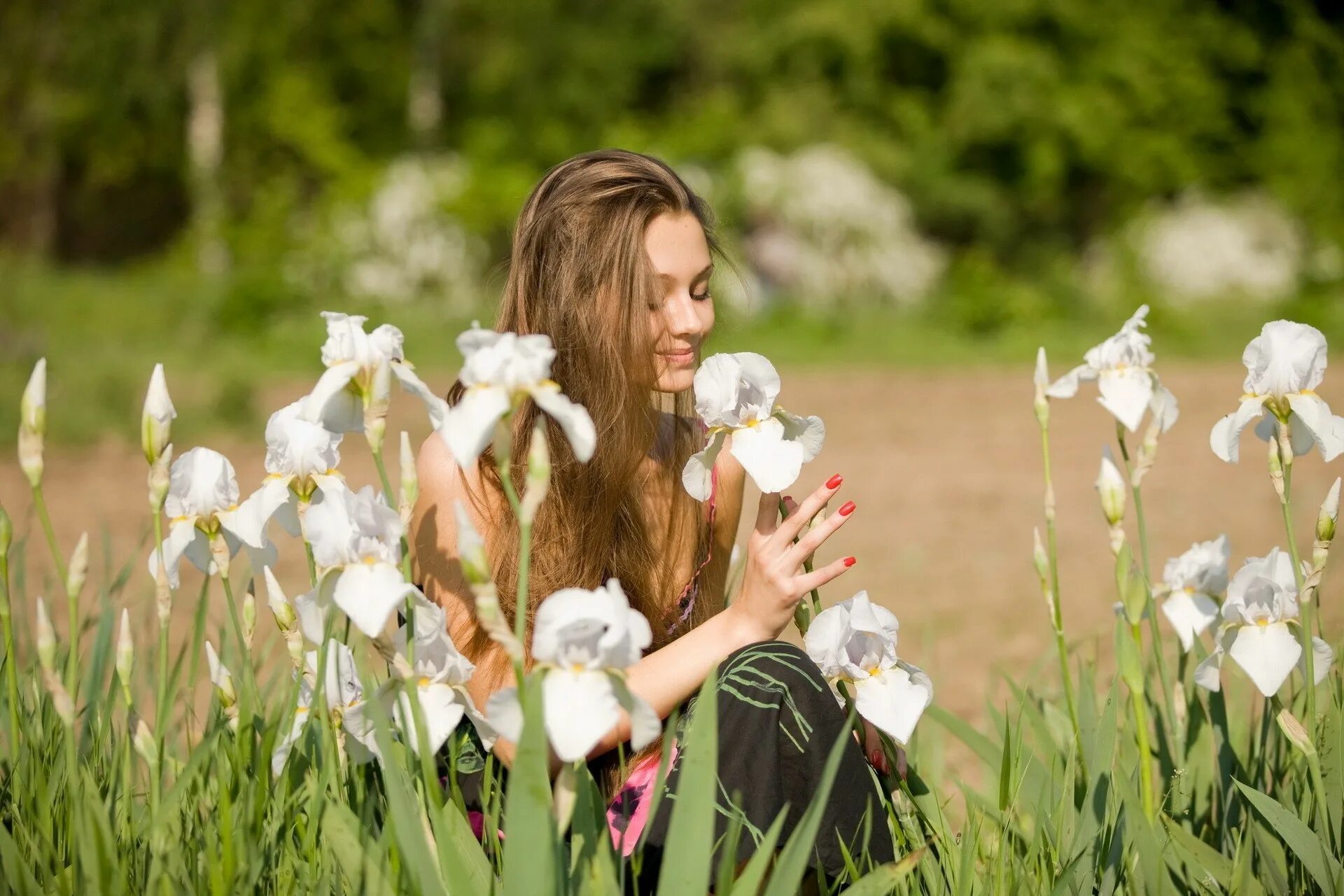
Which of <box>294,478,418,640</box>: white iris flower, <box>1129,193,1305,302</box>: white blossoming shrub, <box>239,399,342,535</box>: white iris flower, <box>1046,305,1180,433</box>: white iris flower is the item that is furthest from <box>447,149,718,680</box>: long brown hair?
<box>1129,193,1305,302</box>: white blossoming shrub

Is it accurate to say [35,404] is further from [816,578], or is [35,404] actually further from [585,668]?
[816,578]

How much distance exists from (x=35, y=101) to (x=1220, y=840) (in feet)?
49.6

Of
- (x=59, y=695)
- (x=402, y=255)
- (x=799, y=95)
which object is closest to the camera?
(x=59, y=695)

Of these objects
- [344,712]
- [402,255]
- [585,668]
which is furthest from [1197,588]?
[402,255]

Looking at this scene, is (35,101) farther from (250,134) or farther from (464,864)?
(464,864)

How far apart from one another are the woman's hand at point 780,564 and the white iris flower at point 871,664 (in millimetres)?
45

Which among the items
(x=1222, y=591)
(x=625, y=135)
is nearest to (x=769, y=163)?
(x=625, y=135)

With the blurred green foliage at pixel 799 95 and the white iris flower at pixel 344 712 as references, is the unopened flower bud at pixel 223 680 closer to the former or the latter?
the white iris flower at pixel 344 712

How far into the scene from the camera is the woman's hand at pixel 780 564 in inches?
49.8

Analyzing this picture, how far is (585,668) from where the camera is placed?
0.92m

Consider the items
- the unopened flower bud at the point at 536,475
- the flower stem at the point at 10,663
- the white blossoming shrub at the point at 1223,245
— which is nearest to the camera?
the unopened flower bud at the point at 536,475

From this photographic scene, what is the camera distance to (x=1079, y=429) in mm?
6484

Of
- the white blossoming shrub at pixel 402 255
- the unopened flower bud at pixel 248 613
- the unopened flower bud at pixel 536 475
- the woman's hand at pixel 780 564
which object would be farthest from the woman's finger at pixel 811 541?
the white blossoming shrub at pixel 402 255

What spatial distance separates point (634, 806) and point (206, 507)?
579 mm
